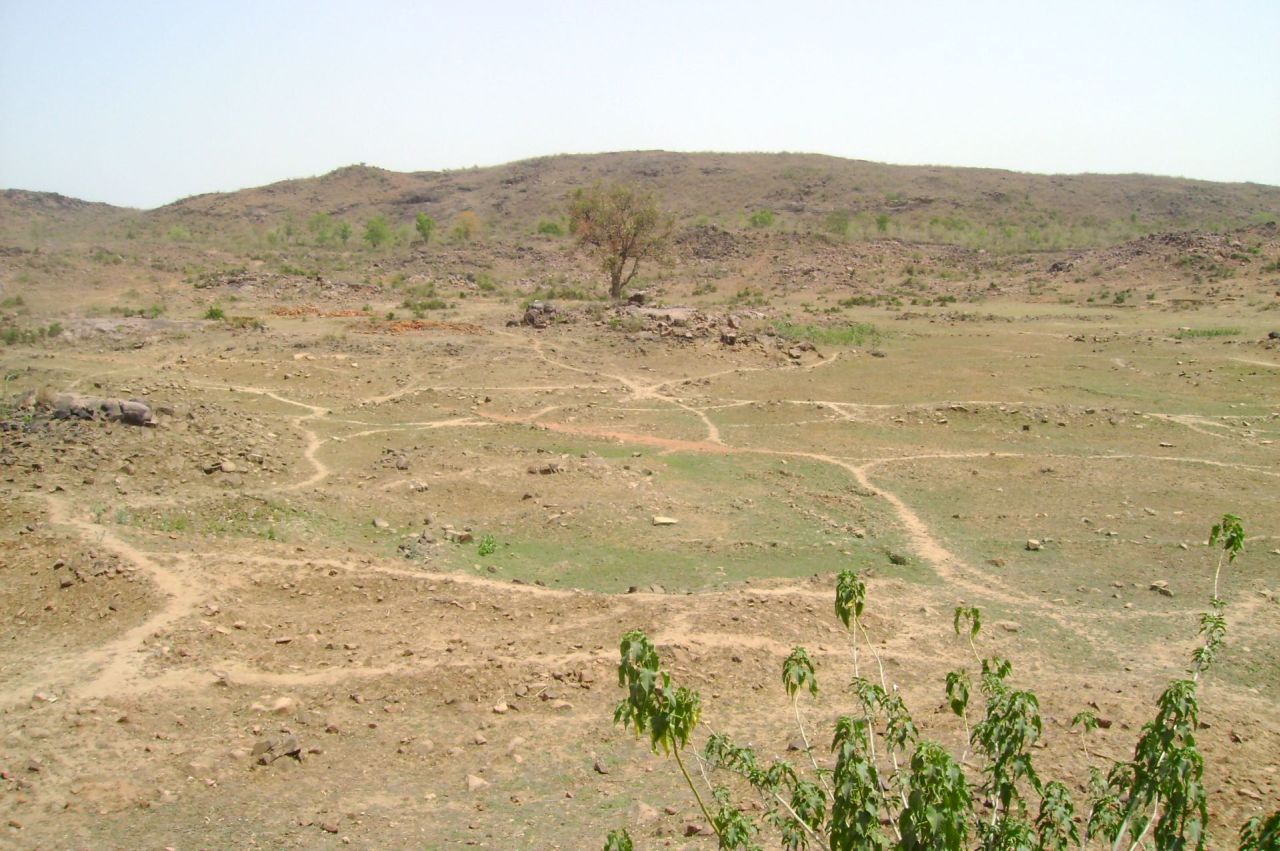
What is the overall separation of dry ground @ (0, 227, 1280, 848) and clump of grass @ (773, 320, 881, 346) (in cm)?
367

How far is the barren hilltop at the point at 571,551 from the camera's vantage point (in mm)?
6105

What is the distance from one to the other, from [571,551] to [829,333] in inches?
656

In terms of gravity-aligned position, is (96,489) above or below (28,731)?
above

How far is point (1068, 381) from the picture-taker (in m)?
20.4

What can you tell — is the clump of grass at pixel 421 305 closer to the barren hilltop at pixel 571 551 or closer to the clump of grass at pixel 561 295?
the barren hilltop at pixel 571 551

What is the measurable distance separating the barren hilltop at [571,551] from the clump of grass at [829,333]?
0.18 meters

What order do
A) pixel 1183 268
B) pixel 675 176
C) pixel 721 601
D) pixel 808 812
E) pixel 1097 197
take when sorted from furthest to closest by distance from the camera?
pixel 675 176 < pixel 1097 197 < pixel 1183 268 < pixel 721 601 < pixel 808 812

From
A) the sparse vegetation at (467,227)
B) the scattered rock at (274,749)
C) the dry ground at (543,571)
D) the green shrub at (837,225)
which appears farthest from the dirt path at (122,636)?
the green shrub at (837,225)

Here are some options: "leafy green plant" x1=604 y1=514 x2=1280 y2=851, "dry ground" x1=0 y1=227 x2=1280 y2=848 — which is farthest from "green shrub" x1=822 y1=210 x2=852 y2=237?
"leafy green plant" x1=604 y1=514 x2=1280 y2=851

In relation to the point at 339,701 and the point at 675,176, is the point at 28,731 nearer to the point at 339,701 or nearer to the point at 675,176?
the point at 339,701

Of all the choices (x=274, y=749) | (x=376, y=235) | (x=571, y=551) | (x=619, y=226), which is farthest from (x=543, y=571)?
(x=376, y=235)

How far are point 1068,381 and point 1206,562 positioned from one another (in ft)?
35.2

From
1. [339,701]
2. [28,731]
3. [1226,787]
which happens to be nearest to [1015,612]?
[1226,787]

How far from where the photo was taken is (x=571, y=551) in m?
11.0
